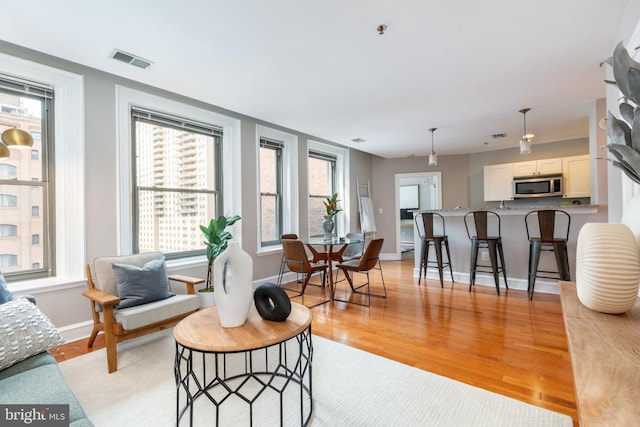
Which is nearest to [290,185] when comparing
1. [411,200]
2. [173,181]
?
[173,181]

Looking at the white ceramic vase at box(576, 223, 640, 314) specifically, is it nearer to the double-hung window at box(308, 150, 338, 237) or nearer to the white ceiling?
the white ceiling

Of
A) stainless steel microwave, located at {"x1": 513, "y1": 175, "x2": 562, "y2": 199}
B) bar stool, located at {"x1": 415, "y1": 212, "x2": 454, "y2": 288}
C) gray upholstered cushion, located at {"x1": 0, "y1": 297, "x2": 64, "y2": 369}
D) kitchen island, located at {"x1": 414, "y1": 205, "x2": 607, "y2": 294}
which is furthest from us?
stainless steel microwave, located at {"x1": 513, "y1": 175, "x2": 562, "y2": 199}

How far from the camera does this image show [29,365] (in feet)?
4.72

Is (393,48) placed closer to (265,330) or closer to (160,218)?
(265,330)

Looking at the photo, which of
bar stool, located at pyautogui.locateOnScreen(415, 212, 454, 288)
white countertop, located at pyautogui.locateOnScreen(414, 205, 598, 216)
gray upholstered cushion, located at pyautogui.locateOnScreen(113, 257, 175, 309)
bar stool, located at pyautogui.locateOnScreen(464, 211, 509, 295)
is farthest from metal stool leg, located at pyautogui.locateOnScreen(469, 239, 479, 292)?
gray upholstered cushion, located at pyautogui.locateOnScreen(113, 257, 175, 309)

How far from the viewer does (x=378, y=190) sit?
7.28 m

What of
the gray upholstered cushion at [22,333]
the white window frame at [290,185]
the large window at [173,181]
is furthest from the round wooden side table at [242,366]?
the white window frame at [290,185]

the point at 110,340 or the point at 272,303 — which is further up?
the point at 272,303

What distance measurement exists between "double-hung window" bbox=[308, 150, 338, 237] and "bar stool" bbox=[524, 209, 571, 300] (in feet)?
10.8

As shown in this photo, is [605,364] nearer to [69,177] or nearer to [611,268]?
[611,268]

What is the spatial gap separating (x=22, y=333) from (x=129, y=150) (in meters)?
2.14

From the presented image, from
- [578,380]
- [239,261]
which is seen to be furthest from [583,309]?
[239,261]

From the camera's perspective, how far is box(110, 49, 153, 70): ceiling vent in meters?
2.59

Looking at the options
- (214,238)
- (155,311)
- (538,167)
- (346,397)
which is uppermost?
(538,167)
